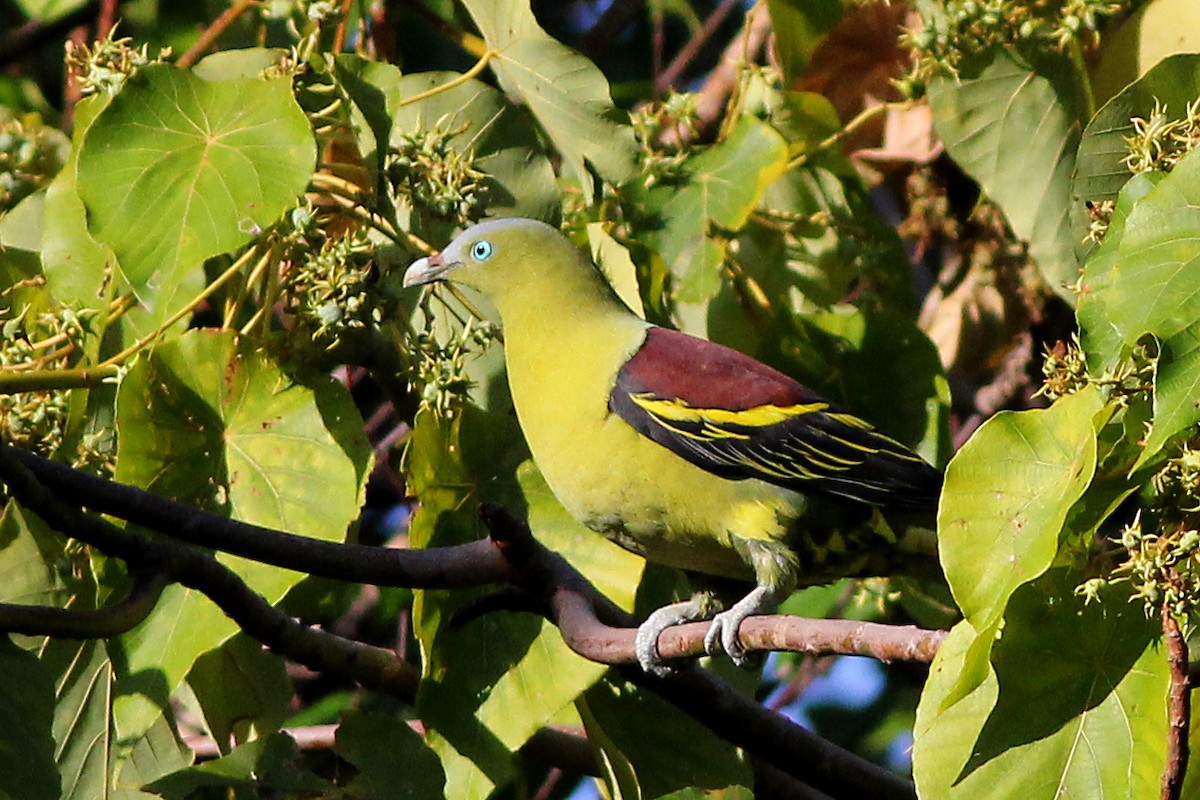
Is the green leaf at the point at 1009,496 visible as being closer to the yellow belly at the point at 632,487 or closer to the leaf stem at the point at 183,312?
the yellow belly at the point at 632,487

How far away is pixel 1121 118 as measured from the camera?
290 cm

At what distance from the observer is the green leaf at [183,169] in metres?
2.78

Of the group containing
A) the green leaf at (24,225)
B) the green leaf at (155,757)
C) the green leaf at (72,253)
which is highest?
the green leaf at (72,253)

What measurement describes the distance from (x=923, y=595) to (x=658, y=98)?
2219mm

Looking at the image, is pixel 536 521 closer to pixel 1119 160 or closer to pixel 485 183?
pixel 485 183

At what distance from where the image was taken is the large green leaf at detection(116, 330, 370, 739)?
300 centimetres

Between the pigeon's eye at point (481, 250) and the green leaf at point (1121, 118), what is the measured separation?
1.36 metres

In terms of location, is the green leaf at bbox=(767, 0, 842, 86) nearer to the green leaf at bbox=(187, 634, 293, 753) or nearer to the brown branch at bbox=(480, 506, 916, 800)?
the brown branch at bbox=(480, 506, 916, 800)

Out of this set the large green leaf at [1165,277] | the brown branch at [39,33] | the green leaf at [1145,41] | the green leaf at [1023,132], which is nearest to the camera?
the large green leaf at [1165,277]

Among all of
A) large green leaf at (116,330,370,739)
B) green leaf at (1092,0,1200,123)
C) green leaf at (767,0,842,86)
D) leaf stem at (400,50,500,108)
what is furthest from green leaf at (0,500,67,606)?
green leaf at (1092,0,1200,123)

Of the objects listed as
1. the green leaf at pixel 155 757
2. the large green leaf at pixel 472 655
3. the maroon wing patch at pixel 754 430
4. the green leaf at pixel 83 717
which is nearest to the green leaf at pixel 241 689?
the green leaf at pixel 155 757

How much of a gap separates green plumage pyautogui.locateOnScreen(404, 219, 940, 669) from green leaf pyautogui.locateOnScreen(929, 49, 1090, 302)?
2.35 feet

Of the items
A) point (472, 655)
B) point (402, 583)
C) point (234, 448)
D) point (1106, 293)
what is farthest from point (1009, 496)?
point (234, 448)

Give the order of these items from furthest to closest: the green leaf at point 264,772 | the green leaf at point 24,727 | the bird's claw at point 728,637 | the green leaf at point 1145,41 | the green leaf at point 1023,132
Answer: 1. the green leaf at point 1023,132
2. the green leaf at point 1145,41
3. the bird's claw at point 728,637
4. the green leaf at point 264,772
5. the green leaf at point 24,727
